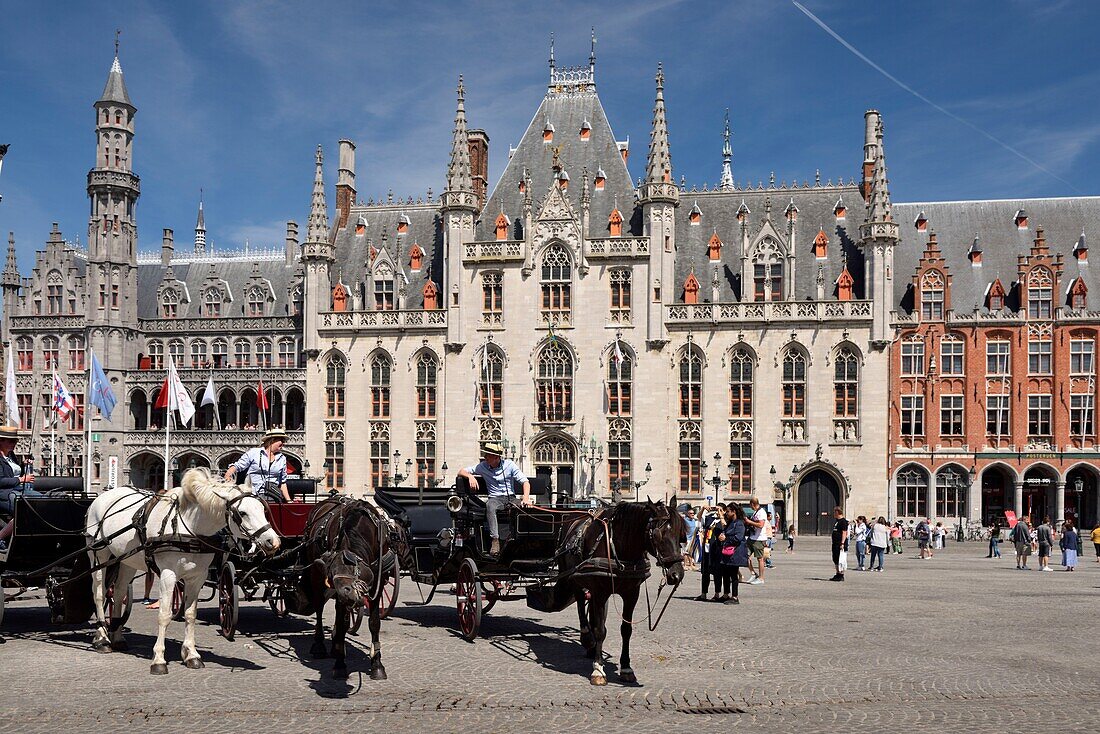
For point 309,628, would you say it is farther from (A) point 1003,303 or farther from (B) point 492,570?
(A) point 1003,303

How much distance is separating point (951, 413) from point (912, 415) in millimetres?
1929

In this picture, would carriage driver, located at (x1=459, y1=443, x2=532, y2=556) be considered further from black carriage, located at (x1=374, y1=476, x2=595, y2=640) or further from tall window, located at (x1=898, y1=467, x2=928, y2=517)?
tall window, located at (x1=898, y1=467, x2=928, y2=517)

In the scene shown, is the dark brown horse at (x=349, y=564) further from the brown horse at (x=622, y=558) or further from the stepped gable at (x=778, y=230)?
the stepped gable at (x=778, y=230)

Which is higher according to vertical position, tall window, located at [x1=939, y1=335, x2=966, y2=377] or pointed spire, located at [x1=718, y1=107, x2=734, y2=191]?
pointed spire, located at [x1=718, y1=107, x2=734, y2=191]

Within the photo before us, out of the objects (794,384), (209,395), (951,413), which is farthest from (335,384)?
(951,413)

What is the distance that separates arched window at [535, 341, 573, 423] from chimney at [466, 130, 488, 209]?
10.2m

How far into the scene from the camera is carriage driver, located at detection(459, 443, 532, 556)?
47.4 feet

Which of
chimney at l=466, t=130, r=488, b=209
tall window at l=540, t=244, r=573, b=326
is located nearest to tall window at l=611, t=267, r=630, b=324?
tall window at l=540, t=244, r=573, b=326

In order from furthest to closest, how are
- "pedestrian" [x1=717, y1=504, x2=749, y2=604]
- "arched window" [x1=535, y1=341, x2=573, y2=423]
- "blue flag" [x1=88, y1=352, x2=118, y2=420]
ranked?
"arched window" [x1=535, y1=341, x2=573, y2=423] < "blue flag" [x1=88, y1=352, x2=118, y2=420] < "pedestrian" [x1=717, y1=504, x2=749, y2=604]

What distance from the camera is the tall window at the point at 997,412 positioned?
5062 cm

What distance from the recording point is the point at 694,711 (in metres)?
10.5

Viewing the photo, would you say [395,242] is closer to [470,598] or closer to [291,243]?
[291,243]

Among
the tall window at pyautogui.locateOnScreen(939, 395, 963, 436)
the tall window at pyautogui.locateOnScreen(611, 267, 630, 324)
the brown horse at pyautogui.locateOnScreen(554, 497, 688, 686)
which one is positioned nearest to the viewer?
the brown horse at pyautogui.locateOnScreen(554, 497, 688, 686)

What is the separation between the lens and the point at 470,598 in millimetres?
14461
